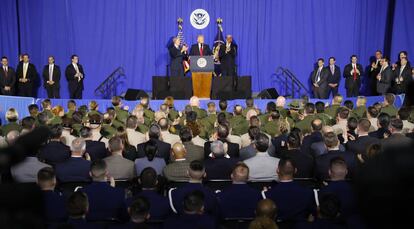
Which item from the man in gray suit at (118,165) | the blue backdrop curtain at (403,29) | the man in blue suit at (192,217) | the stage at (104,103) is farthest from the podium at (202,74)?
the man in blue suit at (192,217)

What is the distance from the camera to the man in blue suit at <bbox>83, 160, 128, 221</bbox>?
16.3ft

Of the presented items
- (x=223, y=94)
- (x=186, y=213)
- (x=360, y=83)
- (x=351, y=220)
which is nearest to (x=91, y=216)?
(x=186, y=213)

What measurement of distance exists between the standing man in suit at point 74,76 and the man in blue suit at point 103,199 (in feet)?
40.2

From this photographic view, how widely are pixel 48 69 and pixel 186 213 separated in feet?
44.1

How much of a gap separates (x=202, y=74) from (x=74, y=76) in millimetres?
4299

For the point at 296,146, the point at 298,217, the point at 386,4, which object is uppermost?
the point at 386,4

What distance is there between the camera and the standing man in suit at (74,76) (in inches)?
665

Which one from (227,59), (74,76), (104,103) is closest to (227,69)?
(227,59)

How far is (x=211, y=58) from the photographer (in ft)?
49.9

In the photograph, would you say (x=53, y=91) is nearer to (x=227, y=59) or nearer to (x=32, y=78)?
(x=32, y=78)

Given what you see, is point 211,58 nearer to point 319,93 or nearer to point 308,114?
point 319,93

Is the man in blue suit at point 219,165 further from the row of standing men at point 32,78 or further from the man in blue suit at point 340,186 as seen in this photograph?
the row of standing men at point 32,78

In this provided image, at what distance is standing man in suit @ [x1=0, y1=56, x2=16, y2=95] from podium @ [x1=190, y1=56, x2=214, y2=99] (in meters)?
5.36

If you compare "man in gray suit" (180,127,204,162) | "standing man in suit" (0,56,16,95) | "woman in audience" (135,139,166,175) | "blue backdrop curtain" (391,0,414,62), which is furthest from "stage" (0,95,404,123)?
"woman in audience" (135,139,166,175)
